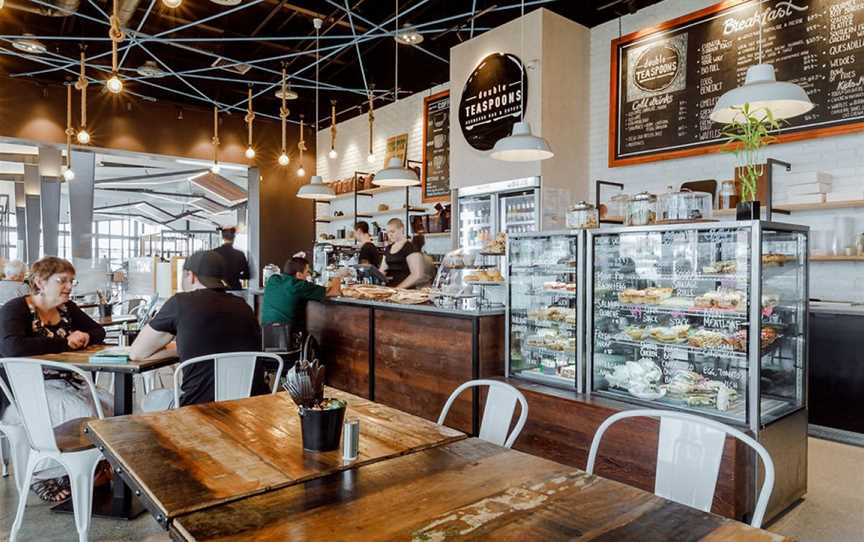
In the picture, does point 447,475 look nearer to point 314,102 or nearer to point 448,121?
point 448,121

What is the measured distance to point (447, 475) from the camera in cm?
163

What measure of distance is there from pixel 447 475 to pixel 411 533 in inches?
14.5

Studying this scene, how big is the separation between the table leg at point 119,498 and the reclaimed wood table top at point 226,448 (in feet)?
3.47

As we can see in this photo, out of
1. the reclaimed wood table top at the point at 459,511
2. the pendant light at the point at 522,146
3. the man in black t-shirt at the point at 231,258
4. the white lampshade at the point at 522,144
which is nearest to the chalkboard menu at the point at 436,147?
the man in black t-shirt at the point at 231,258

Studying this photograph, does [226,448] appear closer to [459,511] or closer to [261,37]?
[459,511]

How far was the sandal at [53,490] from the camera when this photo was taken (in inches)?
123

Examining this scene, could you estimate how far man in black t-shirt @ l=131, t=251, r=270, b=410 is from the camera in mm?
3054

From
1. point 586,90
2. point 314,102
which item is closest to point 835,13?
point 586,90

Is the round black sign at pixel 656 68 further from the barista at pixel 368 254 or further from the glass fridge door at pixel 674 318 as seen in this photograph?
the barista at pixel 368 254

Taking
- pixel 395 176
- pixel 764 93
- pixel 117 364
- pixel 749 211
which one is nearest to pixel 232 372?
pixel 117 364

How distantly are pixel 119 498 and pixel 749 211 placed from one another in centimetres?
355

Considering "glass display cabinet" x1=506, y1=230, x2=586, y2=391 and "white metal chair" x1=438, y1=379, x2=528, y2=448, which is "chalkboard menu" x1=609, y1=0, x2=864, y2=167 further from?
"white metal chair" x1=438, y1=379, x2=528, y2=448

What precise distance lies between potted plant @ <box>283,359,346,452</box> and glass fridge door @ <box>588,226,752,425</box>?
79.8 inches

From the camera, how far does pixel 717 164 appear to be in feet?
17.1
